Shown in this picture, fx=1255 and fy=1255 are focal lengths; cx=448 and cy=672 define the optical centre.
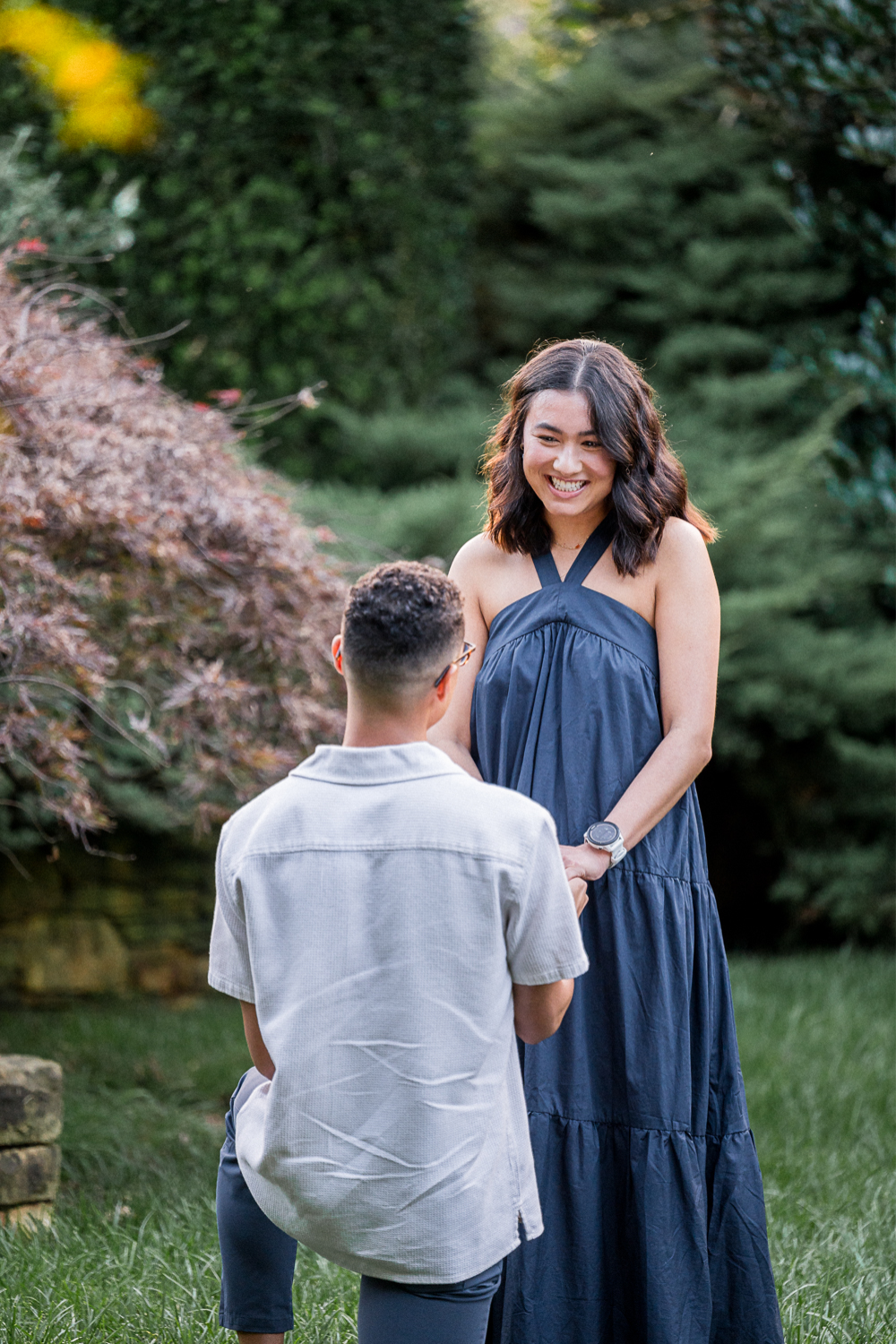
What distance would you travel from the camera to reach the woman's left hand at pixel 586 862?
71.5 inches

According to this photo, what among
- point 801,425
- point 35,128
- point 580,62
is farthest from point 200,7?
point 801,425

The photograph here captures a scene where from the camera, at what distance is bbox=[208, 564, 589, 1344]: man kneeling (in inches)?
53.7

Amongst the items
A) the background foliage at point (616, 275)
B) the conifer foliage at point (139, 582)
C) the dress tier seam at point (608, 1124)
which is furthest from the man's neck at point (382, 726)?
the background foliage at point (616, 275)

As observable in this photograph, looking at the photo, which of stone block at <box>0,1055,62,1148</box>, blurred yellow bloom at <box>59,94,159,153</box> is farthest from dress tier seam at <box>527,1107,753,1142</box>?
blurred yellow bloom at <box>59,94,159,153</box>

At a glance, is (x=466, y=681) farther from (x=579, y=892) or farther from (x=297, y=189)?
(x=297, y=189)

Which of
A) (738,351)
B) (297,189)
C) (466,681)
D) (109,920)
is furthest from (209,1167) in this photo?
(738,351)

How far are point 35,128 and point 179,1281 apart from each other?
4.59 m

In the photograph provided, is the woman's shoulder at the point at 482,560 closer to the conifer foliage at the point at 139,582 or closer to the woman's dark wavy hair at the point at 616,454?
the woman's dark wavy hair at the point at 616,454

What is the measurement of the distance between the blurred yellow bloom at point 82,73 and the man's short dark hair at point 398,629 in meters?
4.53

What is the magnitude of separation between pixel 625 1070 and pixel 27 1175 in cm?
169

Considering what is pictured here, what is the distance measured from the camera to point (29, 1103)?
9.40 feet

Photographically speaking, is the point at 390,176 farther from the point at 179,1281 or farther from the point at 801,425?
the point at 179,1281

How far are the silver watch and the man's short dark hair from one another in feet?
1.64

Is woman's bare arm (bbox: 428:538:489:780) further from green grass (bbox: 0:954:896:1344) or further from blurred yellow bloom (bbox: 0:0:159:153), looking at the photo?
blurred yellow bloom (bbox: 0:0:159:153)
